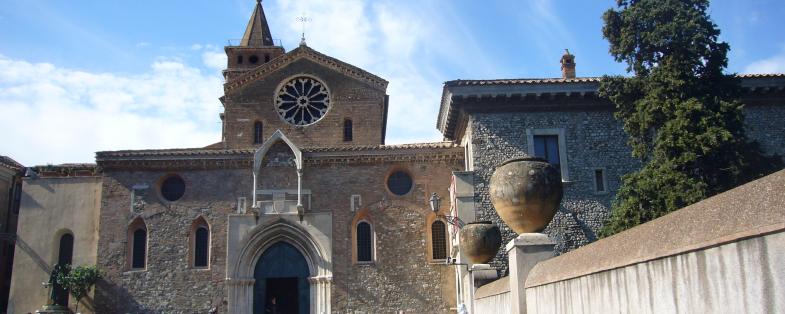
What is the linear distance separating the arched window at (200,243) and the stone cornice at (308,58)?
20.9 feet

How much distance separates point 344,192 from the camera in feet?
78.9

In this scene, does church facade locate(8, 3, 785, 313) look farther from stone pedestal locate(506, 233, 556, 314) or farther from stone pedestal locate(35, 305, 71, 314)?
stone pedestal locate(506, 233, 556, 314)

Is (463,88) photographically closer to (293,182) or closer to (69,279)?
(293,182)

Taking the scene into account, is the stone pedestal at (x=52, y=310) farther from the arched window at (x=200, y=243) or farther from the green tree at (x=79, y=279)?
the arched window at (x=200, y=243)

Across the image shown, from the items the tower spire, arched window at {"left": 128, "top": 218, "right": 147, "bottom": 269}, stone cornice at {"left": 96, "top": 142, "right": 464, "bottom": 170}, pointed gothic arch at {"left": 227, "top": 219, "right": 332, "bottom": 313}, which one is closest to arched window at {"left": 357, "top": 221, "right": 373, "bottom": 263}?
pointed gothic arch at {"left": 227, "top": 219, "right": 332, "bottom": 313}

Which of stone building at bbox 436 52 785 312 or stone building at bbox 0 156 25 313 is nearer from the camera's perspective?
stone building at bbox 436 52 785 312

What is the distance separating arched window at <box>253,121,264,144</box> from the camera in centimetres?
2803

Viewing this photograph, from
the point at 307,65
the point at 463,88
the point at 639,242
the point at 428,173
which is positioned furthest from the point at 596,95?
the point at 639,242

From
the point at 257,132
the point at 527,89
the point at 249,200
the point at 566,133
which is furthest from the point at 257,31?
the point at 566,133

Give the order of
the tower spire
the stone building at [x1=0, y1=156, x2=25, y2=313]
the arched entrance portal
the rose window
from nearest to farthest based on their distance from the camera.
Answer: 1. the arched entrance portal
2. the rose window
3. the stone building at [x1=0, y1=156, x2=25, y2=313]
4. the tower spire

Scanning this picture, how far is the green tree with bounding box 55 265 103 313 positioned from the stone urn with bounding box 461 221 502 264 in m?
13.9

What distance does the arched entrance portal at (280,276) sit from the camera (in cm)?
2380

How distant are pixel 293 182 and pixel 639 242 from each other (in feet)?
65.8

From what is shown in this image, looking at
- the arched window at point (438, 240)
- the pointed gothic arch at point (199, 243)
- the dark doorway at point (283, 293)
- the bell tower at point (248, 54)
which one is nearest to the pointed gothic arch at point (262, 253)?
the dark doorway at point (283, 293)
